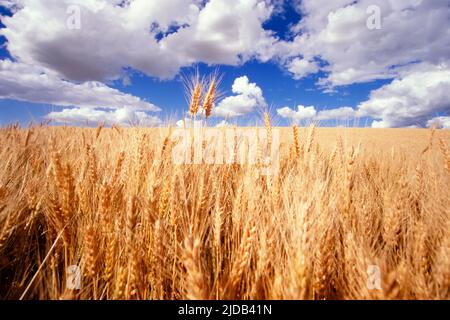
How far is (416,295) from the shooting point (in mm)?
1031

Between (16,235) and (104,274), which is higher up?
(16,235)

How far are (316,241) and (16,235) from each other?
1848mm

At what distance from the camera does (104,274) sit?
132 centimetres
